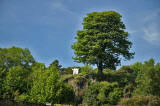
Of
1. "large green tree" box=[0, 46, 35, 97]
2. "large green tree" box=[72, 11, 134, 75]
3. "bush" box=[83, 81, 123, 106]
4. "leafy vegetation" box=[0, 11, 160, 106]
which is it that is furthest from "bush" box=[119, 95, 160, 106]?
"large green tree" box=[0, 46, 35, 97]

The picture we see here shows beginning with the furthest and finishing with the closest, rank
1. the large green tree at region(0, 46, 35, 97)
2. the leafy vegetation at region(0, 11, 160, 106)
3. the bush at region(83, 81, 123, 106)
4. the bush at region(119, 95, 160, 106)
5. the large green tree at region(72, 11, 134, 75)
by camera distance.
Result: 1. the large green tree at region(0, 46, 35, 97)
2. the large green tree at region(72, 11, 134, 75)
3. the bush at region(83, 81, 123, 106)
4. the leafy vegetation at region(0, 11, 160, 106)
5. the bush at region(119, 95, 160, 106)

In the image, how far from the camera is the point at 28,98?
2475 centimetres

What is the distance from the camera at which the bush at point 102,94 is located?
2434 cm

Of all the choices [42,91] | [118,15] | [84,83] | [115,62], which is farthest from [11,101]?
[118,15]

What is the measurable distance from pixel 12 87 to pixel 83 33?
1422cm

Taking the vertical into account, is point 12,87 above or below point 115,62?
below

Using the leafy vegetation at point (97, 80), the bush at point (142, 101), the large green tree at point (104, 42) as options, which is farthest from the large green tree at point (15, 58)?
the bush at point (142, 101)

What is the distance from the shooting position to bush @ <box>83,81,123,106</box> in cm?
2434

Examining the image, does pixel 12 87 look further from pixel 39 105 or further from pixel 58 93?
pixel 39 105

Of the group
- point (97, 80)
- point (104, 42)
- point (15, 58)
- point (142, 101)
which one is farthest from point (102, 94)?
point (15, 58)

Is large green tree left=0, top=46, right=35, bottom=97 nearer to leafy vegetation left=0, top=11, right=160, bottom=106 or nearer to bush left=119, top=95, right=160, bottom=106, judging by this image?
leafy vegetation left=0, top=11, right=160, bottom=106

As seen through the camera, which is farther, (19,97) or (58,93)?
(19,97)

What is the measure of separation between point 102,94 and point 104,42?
7.77 m

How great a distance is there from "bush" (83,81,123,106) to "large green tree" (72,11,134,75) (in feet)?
12.1
